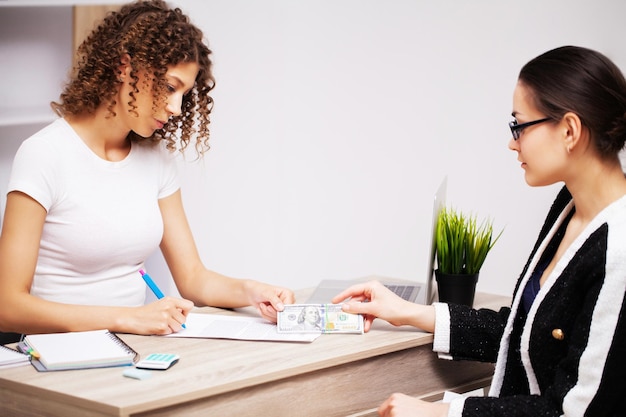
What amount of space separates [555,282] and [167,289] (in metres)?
1.53

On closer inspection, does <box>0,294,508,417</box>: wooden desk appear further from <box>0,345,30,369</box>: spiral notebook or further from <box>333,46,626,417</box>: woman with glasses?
<box>333,46,626,417</box>: woman with glasses

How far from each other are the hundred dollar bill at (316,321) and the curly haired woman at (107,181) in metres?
0.06

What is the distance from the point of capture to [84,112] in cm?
224

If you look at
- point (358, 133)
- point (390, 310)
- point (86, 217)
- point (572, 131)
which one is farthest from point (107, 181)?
point (358, 133)

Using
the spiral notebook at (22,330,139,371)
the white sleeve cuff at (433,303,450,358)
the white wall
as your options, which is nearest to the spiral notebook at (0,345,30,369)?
the spiral notebook at (22,330,139,371)

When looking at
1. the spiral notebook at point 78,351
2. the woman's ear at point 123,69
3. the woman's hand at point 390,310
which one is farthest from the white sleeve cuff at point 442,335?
the woman's ear at point 123,69

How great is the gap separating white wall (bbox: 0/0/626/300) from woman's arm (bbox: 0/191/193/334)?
1174 millimetres

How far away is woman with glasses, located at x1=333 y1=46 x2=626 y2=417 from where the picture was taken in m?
1.50

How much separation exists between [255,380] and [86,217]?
2.74 feet

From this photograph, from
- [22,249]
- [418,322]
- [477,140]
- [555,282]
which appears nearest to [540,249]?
[555,282]

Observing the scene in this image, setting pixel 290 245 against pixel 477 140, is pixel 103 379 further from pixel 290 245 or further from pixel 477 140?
pixel 477 140

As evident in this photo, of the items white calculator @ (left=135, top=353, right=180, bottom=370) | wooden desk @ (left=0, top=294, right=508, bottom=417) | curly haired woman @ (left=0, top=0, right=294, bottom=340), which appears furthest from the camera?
curly haired woman @ (left=0, top=0, right=294, bottom=340)

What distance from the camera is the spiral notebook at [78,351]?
161cm

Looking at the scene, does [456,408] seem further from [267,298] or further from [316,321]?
[267,298]
